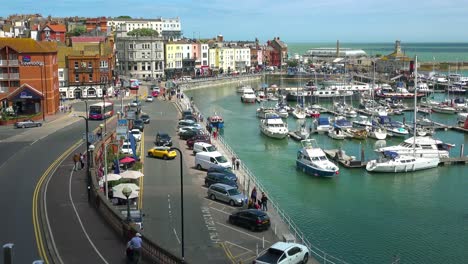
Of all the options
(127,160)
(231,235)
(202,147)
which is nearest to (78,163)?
(127,160)

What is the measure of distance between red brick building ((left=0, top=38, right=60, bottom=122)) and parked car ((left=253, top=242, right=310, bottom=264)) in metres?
42.1

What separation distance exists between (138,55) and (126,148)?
78.4 m

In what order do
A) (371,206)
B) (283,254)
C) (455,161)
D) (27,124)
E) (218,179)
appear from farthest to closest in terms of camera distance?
(27,124) < (455,161) < (371,206) < (218,179) < (283,254)

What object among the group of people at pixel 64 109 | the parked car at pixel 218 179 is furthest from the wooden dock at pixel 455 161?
the group of people at pixel 64 109

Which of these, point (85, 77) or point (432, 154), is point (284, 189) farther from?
point (85, 77)

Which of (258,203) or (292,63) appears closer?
(258,203)

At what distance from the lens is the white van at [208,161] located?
37344mm

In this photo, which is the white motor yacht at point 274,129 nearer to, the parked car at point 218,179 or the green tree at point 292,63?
the parked car at point 218,179

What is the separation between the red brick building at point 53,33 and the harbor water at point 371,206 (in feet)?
168

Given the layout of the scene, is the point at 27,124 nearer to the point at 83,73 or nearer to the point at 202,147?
the point at 202,147

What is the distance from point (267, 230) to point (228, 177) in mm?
8140

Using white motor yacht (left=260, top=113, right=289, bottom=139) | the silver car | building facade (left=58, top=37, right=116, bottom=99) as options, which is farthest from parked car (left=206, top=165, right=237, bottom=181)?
building facade (left=58, top=37, right=116, bottom=99)

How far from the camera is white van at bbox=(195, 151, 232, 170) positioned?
1470 inches

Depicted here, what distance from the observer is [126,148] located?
4025 centimetres
